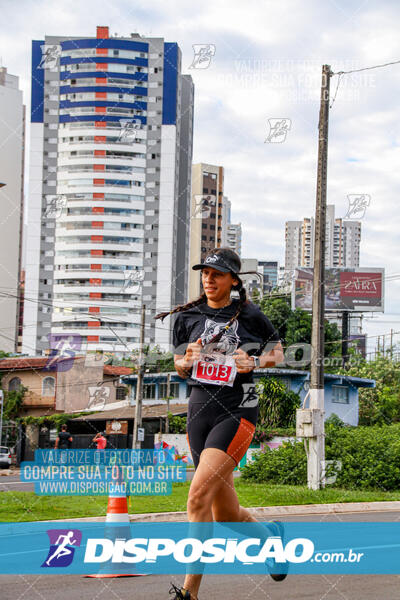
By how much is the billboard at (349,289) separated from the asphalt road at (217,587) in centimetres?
5414

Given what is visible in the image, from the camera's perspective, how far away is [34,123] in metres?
110

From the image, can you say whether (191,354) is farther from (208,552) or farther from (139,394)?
(139,394)

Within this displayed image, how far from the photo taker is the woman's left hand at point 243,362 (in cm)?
436

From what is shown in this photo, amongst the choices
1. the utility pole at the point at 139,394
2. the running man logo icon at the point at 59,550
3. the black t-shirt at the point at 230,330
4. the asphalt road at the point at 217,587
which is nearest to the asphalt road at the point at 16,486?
the utility pole at the point at 139,394

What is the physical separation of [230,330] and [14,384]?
5394cm

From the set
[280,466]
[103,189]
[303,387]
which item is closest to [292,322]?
[303,387]

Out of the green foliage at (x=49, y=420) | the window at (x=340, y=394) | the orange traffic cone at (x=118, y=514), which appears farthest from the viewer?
the green foliage at (x=49, y=420)

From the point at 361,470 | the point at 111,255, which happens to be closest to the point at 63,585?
the point at 361,470

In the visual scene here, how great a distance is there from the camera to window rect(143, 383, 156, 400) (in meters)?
50.6

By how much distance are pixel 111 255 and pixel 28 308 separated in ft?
45.8

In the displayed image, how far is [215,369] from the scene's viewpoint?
14.5 feet

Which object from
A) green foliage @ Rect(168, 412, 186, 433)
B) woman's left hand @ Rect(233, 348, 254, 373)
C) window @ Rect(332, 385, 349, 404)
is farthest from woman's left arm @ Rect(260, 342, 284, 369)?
window @ Rect(332, 385, 349, 404)

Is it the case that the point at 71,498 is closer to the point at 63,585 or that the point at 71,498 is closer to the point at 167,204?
the point at 63,585

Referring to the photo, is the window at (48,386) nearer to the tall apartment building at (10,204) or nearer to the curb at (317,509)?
the curb at (317,509)
